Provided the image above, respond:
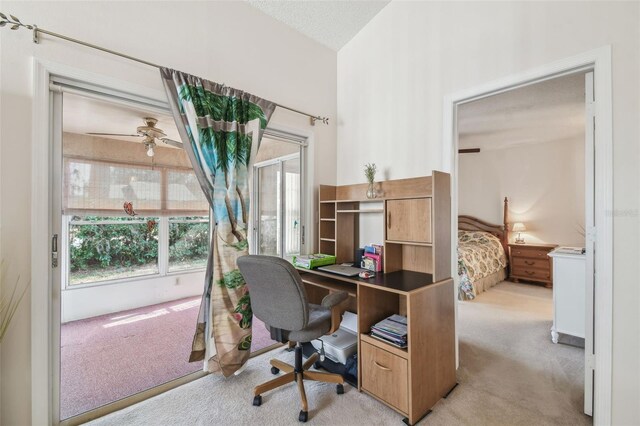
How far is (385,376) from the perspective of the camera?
1.69 meters

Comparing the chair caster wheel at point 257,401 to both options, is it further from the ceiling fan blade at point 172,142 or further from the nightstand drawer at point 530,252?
the nightstand drawer at point 530,252

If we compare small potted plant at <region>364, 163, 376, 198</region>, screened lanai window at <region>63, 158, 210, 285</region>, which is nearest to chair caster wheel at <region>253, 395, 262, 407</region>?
screened lanai window at <region>63, 158, 210, 285</region>

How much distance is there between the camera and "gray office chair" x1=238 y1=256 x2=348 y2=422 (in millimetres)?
1534

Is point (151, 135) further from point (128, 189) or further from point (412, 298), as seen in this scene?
point (412, 298)

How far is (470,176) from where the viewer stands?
557 cm

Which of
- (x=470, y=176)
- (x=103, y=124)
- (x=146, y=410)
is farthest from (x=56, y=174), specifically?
(x=470, y=176)

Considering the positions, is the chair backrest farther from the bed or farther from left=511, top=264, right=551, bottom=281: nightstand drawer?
left=511, top=264, right=551, bottom=281: nightstand drawer

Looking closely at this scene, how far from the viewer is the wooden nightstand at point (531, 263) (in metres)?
4.40

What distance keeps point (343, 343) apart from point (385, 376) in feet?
1.69

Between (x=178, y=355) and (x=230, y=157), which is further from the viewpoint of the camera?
(x=178, y=355)

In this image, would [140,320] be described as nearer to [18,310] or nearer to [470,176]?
[18,310]

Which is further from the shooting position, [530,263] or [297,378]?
[530,263]

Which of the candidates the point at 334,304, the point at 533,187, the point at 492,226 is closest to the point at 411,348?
the point at 334,304

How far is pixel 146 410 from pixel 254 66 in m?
2.74
